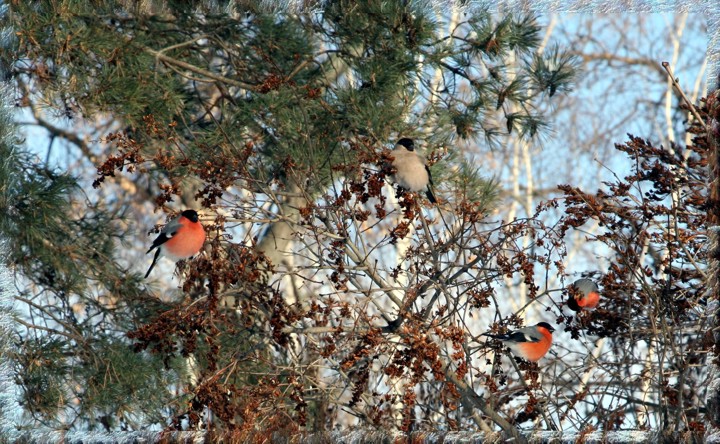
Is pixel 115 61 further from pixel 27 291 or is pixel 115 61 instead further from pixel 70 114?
pixel 27 291

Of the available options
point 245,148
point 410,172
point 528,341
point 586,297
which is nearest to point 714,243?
point 586,297

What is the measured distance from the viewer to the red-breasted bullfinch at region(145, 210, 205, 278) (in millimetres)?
2238

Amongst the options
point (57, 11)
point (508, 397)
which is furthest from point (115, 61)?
point (508, 397)

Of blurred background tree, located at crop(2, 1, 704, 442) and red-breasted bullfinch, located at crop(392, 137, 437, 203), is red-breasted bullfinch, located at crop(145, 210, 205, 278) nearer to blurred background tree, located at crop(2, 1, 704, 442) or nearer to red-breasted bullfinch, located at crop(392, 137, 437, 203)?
blurred background tree, located at crop(2, 1, 704, 442)

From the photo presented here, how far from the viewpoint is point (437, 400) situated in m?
2.45

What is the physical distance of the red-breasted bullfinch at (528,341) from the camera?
7.03 ft

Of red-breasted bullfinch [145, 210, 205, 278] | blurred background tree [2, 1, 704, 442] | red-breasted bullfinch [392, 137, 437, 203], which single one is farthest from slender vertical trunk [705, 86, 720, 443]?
red-breasted bullfinch [145, 210, 205, 278]

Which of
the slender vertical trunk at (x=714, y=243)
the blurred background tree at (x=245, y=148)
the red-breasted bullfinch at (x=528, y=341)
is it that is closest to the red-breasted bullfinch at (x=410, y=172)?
the blurred background tree at (x=245, y=148)

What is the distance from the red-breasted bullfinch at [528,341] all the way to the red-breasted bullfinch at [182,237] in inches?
32.8

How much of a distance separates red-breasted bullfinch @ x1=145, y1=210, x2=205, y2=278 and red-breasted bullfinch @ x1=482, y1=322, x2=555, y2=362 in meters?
0.83

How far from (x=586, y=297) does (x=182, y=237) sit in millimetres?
1146

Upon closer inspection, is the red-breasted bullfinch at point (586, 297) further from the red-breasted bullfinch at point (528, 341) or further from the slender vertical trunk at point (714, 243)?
the slender vertical trunk at point (714, 243)

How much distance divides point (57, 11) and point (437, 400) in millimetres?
1772

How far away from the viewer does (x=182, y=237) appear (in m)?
2.28
